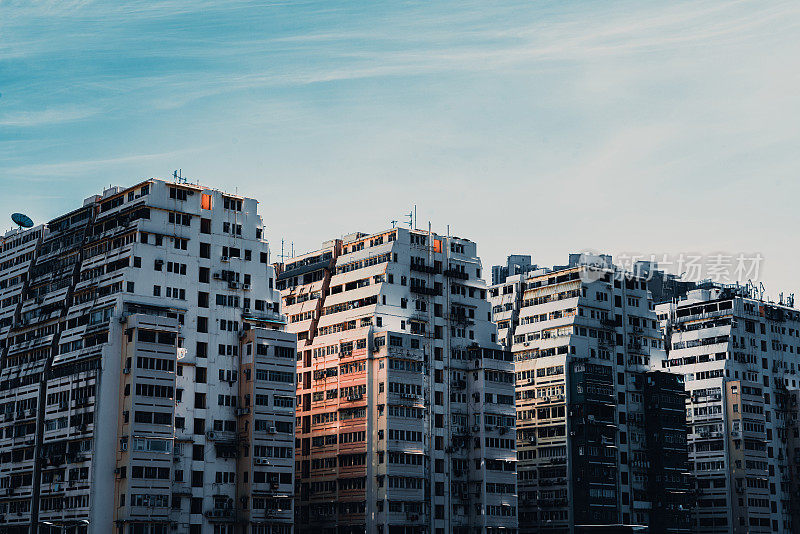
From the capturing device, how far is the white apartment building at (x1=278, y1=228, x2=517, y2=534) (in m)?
182

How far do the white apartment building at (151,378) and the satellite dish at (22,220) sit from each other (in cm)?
1491

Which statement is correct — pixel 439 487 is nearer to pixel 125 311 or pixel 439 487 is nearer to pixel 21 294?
pixel 125 311

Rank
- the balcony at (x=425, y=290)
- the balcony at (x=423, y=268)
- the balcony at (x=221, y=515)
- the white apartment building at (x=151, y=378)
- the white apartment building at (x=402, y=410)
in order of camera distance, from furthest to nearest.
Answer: the balcony at (x=423, y=268)
the balcony at (x=425, y=290)
the white apartment building at (x=402, y=410)
the balcony at (x=221, y=515)
the white apartment building at (x=151, y=378)

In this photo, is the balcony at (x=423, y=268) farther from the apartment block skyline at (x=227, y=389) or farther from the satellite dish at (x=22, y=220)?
the satellite dish at (x=22, y=220)

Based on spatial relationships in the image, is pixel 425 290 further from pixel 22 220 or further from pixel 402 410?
pixel 22 220

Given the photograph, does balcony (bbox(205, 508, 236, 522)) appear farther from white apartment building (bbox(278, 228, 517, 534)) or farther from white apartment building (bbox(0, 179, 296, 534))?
white apartment building (bbox(278, 228, 517, 534))

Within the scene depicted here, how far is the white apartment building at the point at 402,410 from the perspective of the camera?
182 meters

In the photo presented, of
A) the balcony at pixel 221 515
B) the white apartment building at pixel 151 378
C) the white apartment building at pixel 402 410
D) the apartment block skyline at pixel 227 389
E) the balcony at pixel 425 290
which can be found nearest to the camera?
the white apartment building at pixel 151 378

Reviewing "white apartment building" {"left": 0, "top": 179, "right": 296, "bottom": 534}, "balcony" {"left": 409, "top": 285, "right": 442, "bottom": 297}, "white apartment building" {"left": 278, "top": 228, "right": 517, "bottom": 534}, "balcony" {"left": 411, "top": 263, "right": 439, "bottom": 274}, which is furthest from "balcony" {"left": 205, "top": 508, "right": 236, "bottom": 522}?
"balcony" {"left": 411, "top": 263, "right": 439, "bottom": 274}

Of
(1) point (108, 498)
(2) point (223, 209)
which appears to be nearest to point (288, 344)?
(2) point (223, 209)

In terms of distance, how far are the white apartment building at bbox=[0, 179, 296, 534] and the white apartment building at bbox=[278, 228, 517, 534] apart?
15141mm

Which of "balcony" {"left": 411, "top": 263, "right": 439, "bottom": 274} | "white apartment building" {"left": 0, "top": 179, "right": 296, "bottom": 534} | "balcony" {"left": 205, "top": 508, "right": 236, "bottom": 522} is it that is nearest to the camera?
"white apartment building" {"left": 0, "top": 179, "right": 296, "bottom": 534}

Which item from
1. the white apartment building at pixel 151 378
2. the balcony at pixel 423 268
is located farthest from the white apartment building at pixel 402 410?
the white apartment building at pixel 151 378

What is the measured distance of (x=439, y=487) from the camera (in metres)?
189
